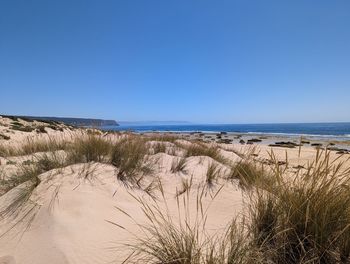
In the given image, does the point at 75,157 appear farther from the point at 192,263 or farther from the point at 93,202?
the point at 192,263

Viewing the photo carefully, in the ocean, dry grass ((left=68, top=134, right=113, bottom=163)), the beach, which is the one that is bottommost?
the ocean

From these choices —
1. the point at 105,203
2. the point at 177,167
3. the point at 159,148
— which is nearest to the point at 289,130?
the point at 159,148

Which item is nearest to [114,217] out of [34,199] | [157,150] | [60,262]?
[60,262]

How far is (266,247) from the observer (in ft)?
6.97

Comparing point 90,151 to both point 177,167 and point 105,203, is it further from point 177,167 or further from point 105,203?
point 105,203

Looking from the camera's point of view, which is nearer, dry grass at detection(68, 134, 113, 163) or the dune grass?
the dune grass

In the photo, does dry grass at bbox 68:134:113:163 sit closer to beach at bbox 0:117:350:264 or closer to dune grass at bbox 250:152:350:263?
beach at bbox 0:117:350:264

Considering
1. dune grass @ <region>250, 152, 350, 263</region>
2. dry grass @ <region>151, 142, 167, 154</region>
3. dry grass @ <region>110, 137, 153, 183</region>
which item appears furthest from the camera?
dry grass @ <region>151, 142, 167, 154</region>

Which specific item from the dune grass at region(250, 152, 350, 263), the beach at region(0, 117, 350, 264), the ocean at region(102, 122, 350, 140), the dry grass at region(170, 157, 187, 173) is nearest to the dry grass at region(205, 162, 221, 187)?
the beach at region(0, 117, 350, 264)

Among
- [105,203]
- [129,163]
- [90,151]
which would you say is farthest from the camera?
[90,151]

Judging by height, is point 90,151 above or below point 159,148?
above

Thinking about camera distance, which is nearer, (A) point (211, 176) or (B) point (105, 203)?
(B) point (105, 203)

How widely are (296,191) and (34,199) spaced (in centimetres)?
267

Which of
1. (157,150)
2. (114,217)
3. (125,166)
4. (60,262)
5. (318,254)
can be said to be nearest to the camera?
(318,254)
